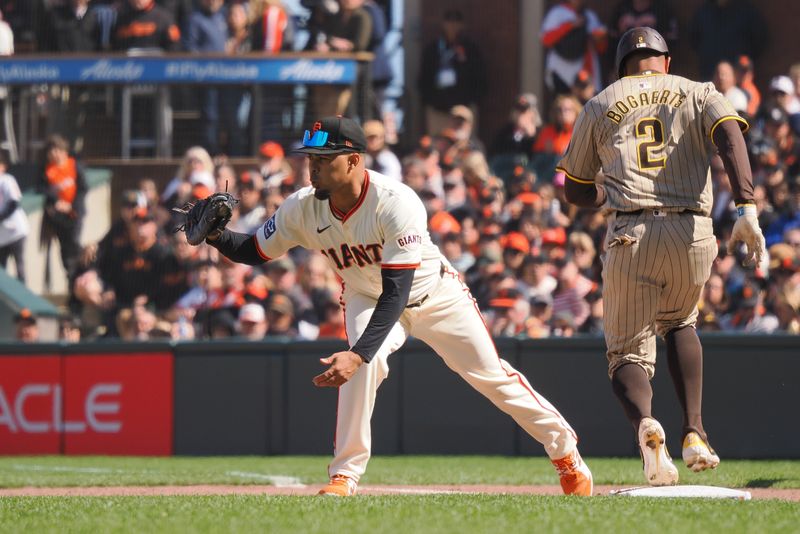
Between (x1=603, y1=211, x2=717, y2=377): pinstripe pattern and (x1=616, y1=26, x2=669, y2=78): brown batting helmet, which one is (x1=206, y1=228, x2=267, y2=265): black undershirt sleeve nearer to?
(x1=603, y1=211, x2=717, y2=377): pinstripe pattern

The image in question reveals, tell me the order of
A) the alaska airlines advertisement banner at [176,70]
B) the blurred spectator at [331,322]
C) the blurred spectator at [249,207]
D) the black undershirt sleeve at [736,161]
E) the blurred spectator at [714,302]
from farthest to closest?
the alaska airlines advertisement banner at [176,70] < the blurred spectator at [249,207] < the blurred spectator at [331,322] < the blurred spectator at [714,302] < the black undershirt sleeve at [736,161]

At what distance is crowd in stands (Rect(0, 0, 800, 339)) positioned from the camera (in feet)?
38.2

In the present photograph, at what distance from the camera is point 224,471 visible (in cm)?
977

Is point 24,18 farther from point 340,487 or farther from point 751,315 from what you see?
point 340,487

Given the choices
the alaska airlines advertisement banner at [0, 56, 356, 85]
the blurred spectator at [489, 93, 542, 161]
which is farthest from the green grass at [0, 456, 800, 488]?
the alaska airlines advertisement banner at [0, 56, 356, 85]

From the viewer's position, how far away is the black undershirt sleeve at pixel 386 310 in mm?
6016

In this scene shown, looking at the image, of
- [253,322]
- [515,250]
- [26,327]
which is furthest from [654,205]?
[26,327]

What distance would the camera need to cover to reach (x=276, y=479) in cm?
904

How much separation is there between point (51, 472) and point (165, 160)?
563 centimetres

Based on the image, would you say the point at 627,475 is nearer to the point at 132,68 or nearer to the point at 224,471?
the point at 224,471

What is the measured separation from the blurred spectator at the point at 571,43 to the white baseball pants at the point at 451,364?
8249mm

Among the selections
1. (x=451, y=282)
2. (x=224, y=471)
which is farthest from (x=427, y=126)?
(x=451, y=282)

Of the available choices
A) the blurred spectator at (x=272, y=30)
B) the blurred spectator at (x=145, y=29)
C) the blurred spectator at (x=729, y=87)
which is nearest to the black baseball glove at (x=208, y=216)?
the blurred spectator at (x=729, y=87)

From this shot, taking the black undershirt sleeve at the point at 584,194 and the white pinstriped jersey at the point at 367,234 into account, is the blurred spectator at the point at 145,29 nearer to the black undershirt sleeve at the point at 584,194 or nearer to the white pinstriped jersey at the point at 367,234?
the white pinstriped jersey at the point at 367,234
